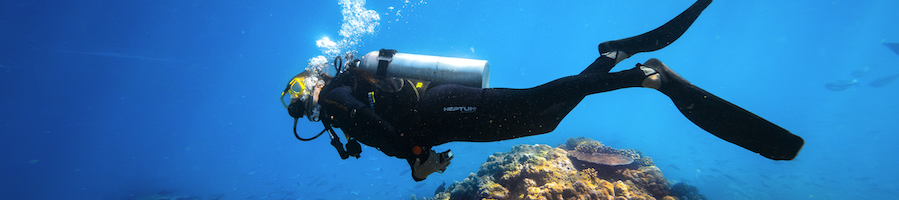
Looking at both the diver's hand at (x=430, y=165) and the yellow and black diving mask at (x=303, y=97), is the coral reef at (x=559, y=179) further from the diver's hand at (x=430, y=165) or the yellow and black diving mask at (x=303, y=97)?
the yellow and black diving mask at (x=303, y=97)

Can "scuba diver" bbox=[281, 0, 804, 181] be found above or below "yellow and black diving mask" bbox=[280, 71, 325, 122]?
below

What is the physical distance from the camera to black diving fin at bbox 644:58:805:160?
92.6 inches

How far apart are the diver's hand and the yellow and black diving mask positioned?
1.59 meters

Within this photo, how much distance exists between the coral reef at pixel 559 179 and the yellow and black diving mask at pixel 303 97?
370cm

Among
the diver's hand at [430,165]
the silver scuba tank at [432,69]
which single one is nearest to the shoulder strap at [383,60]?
the silver scuba tank at [432,69]

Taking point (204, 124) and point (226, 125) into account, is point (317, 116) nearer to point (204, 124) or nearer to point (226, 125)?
point (204, 124)

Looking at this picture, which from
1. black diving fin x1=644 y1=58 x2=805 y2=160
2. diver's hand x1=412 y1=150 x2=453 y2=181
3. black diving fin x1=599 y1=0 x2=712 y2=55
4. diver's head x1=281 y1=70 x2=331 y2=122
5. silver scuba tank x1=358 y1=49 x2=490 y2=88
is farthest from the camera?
silver scuba tank x1=358 y1=49 x2=490 y2=88

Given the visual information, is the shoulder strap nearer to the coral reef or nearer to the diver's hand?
the diver's hand

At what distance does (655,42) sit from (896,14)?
56040 millimetres

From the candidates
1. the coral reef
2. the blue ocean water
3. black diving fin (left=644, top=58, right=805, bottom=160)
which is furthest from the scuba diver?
the blue ocean water

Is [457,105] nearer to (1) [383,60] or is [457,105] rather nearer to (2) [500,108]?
(2) [500,108]

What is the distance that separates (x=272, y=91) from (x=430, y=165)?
43.1 meters

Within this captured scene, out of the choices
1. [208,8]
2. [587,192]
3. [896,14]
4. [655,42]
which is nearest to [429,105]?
[655,42]

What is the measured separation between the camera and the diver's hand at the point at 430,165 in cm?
288
